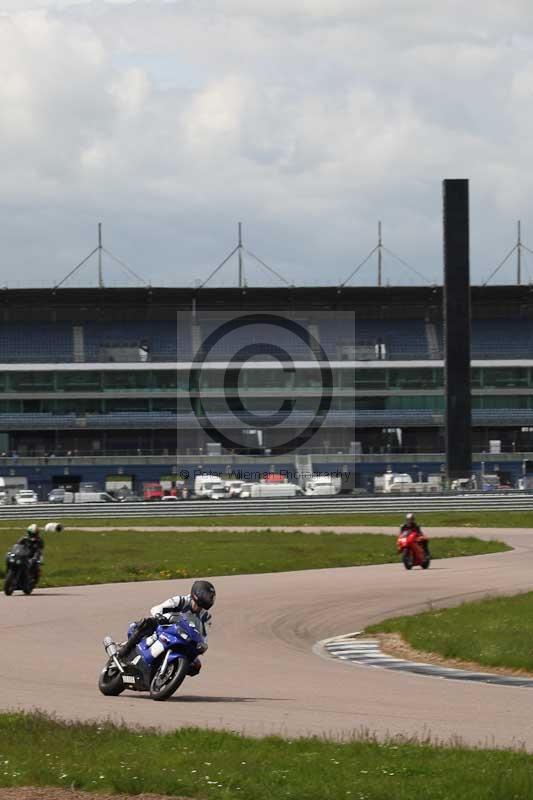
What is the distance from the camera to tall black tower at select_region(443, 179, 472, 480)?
265ft

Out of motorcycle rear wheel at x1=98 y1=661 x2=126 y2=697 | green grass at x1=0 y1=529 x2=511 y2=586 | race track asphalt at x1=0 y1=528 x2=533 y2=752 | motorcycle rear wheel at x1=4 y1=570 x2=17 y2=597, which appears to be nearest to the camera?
race track asphalt at x1=0 y1=528 x2=533 y2=752

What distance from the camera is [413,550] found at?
3712 cm

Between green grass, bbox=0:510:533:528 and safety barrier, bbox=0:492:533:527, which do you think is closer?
green grass, bbox=0:510:533:528

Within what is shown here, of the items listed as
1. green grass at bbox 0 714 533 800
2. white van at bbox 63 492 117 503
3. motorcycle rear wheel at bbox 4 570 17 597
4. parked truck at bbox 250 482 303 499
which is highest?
parked truck at bbox 250 482 303 499

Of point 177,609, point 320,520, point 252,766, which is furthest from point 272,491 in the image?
point 252,766

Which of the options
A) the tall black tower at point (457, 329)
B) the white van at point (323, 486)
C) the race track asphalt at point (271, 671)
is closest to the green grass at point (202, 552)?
the race track asphalt at point (271, 671)

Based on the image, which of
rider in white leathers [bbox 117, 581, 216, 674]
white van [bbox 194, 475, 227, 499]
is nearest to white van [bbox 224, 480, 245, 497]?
white van [bbox 194, 475, 227, 499]

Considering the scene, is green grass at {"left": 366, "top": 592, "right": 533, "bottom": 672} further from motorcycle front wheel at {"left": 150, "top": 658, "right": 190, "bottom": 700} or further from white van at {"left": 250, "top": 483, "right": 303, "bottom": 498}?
white van at {"left": 250, "top": 483, "right": 303, "bottom": 498}

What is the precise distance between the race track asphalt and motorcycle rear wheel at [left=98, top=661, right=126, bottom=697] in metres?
0.10

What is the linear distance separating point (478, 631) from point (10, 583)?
38.9ft

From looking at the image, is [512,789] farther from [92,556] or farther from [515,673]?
[92,556]

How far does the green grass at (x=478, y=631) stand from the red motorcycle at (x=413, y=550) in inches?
423

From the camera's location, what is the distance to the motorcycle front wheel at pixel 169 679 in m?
14.9

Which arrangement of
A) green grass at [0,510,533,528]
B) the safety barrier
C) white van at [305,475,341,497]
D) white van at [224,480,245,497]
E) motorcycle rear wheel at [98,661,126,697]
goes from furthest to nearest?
white van at [224,480,245,497] < white van at [305,475,341,497] < the safety barrier < green grass at [0,510,533,528] < motorcycle rear wheel at [98,661,126,697]
